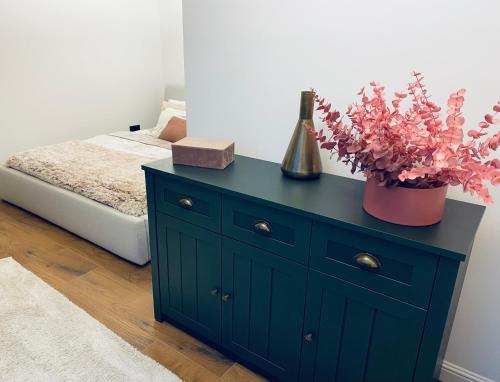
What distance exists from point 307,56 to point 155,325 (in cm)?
150

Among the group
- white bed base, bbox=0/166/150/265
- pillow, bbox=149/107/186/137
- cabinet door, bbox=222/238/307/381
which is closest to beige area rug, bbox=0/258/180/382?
cabinet door, bbox=222/238/307/381

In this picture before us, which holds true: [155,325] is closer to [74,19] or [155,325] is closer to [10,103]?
[10,103]

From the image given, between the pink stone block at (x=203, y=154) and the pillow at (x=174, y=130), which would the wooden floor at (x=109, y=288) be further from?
the pillow at (x=174, y=130)

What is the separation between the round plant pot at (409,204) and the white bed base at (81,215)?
163 cm

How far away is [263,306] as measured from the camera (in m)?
1.49

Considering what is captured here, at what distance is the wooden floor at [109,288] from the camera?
1.73 m

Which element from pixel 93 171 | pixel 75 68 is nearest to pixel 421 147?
pixel 93 171

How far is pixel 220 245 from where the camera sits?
1.54m

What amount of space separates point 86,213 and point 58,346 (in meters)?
1.05

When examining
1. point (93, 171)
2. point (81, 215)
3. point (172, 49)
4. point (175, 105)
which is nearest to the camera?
point (81, 215)

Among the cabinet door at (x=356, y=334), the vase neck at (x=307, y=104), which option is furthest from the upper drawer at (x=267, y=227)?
the vase neck at (x=307, y=104)

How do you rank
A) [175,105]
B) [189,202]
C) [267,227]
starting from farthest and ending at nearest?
[175,105]
[189,202]
[267,227]

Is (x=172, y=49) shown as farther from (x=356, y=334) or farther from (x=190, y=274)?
(x=356, y=334)

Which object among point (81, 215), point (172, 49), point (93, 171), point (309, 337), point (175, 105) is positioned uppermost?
point (172, 49)
